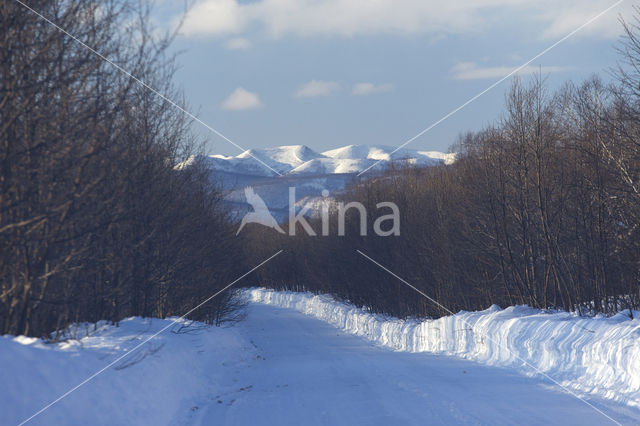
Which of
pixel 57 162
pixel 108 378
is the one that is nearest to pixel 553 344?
pixel 108 378

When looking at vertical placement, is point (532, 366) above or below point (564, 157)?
below

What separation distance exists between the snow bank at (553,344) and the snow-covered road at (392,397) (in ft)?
1.75

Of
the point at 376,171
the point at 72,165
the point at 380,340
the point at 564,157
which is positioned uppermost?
the point at 376,171

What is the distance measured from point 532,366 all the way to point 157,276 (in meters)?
10.0

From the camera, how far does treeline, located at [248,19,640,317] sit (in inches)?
650

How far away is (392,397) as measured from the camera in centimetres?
1071

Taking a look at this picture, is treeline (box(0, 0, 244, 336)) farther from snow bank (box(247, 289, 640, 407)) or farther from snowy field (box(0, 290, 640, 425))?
snow bank (box(247, 289, 640, 407))

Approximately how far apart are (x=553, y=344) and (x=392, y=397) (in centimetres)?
392

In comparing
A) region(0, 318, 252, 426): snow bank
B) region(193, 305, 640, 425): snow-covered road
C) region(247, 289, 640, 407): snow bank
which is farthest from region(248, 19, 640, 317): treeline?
region(0, 318, 252, 426): snow bank

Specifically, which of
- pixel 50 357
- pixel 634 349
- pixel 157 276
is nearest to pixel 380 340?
pixel 157 276

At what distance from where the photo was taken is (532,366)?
13.1 meters

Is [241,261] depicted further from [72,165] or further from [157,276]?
[72,165]

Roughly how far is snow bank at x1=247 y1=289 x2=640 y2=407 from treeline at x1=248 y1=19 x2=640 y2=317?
259cm

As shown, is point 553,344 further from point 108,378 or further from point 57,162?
point 57,162
